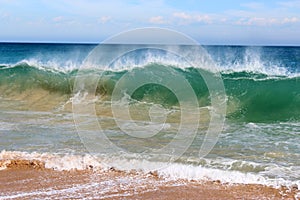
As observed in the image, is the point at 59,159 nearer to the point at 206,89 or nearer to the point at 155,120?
the point at 155,120

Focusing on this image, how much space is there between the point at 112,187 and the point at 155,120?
16.8 ft

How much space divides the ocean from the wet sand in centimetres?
25

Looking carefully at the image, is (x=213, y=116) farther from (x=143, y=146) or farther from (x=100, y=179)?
(x=100, y=179)

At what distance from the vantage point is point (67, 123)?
940cm

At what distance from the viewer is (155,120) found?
33.0ft

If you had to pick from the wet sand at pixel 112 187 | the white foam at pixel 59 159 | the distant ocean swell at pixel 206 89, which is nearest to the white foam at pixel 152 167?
the white foam at pixel 59 159

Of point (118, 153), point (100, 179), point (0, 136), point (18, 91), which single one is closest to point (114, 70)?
point (18, 91)

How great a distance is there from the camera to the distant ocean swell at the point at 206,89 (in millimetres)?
11172

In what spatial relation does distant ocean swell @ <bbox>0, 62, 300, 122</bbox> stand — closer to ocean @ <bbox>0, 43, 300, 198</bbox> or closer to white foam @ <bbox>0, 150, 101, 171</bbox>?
ocean @ <bbox>0, 43, 300, 198</bbox>

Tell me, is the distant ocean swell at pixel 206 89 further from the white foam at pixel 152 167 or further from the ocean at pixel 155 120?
the white foam at pixel 152 167

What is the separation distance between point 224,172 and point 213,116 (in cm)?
484

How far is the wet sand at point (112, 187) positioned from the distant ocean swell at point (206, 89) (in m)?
5.32

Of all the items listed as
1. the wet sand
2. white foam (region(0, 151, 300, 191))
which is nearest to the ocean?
white foam (region(0, 151, 300, 191))

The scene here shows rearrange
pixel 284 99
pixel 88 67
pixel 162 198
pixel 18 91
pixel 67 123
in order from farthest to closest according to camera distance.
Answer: pixel 88 67 → pixel 18 91 → pixel 284 99 → pixel 67 123 → pixel 162 198
